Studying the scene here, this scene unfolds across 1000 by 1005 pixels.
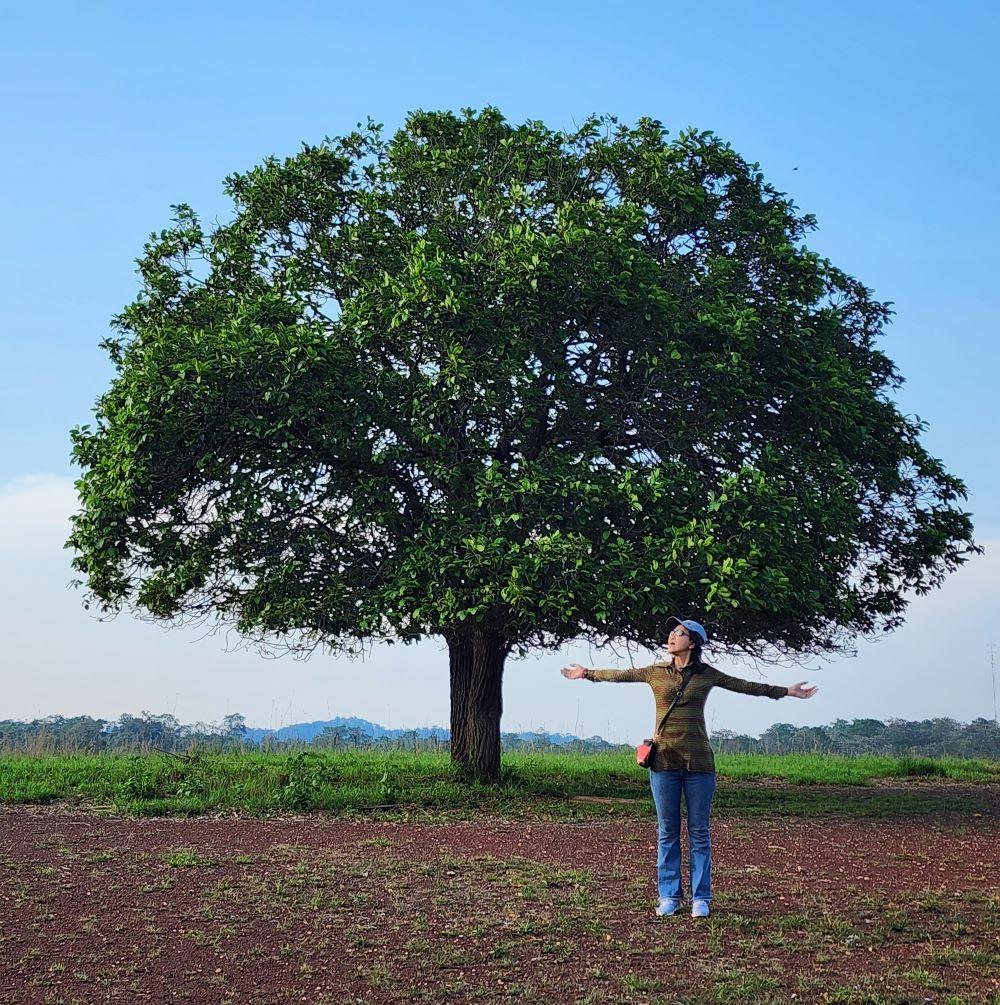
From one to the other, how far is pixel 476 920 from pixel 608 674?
249 centimetres

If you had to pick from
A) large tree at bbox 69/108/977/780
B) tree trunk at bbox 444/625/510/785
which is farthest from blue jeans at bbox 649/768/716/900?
tree trunk at bbox 444/625/510/785

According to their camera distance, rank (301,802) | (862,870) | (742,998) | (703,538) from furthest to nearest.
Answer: (301,802)
(703,538)
(862,870)
(742,998)

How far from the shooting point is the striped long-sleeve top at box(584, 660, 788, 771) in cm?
963

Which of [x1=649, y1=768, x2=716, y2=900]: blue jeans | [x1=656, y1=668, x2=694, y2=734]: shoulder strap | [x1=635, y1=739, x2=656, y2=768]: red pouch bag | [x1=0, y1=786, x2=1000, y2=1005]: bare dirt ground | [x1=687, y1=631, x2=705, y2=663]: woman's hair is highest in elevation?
[x1=687, y1=631, x2=705, y2=663]: woman's hair

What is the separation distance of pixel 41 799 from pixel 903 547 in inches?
637

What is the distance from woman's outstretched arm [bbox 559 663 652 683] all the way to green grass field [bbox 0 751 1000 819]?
7.25m

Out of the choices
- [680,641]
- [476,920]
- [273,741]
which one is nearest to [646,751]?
[680,641]

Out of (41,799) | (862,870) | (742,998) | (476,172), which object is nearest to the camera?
(742,998)

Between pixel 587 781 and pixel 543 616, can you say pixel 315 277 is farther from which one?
pixel 587 781

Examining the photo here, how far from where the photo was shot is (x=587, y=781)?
860 inches

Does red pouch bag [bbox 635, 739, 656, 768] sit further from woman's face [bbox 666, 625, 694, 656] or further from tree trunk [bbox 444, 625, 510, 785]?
tree trunk [bbox 444, 625, 510, 785]

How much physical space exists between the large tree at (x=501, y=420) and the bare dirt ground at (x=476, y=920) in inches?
167

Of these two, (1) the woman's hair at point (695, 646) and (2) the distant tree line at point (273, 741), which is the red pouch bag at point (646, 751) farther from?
(2) the distant tree line at point (273, 741)

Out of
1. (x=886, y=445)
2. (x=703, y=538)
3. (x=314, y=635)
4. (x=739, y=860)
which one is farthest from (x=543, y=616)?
(x=886, y=445)
